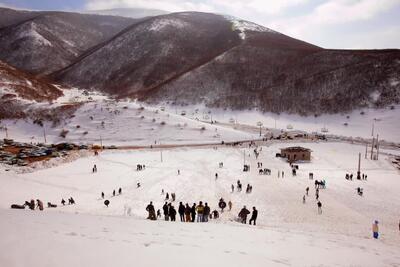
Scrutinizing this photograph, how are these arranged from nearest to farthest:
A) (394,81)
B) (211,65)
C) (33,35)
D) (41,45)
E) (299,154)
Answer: (299,154)
(394,81)
(211,65)
(41,45)
(33,35)

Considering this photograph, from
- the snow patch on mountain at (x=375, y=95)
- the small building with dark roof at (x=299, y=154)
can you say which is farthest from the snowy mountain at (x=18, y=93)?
the snow patch on mountain at (x=375, y=95)

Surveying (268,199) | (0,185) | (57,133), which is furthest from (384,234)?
(57,133)

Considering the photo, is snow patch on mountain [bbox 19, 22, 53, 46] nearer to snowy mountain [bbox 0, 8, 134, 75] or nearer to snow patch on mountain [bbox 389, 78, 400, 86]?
snowy mountain [bbox 0, 8, 134, 75]

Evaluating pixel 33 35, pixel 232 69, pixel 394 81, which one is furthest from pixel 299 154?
pixel 33 35

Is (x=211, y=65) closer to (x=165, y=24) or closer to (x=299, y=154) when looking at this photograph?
(x=165, y=24)

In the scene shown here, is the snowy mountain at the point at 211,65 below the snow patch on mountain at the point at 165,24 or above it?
below

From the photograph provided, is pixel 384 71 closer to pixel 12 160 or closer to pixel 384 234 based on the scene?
pixel 384 234

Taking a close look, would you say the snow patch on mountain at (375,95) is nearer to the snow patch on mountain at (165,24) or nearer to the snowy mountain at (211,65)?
the snowy mountain at (211,65)

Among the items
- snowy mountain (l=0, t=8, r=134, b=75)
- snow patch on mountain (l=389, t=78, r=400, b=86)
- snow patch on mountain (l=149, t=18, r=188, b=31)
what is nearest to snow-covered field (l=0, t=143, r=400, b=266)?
snow patch on mountain (l=389, t=78, r=400, b=86)
